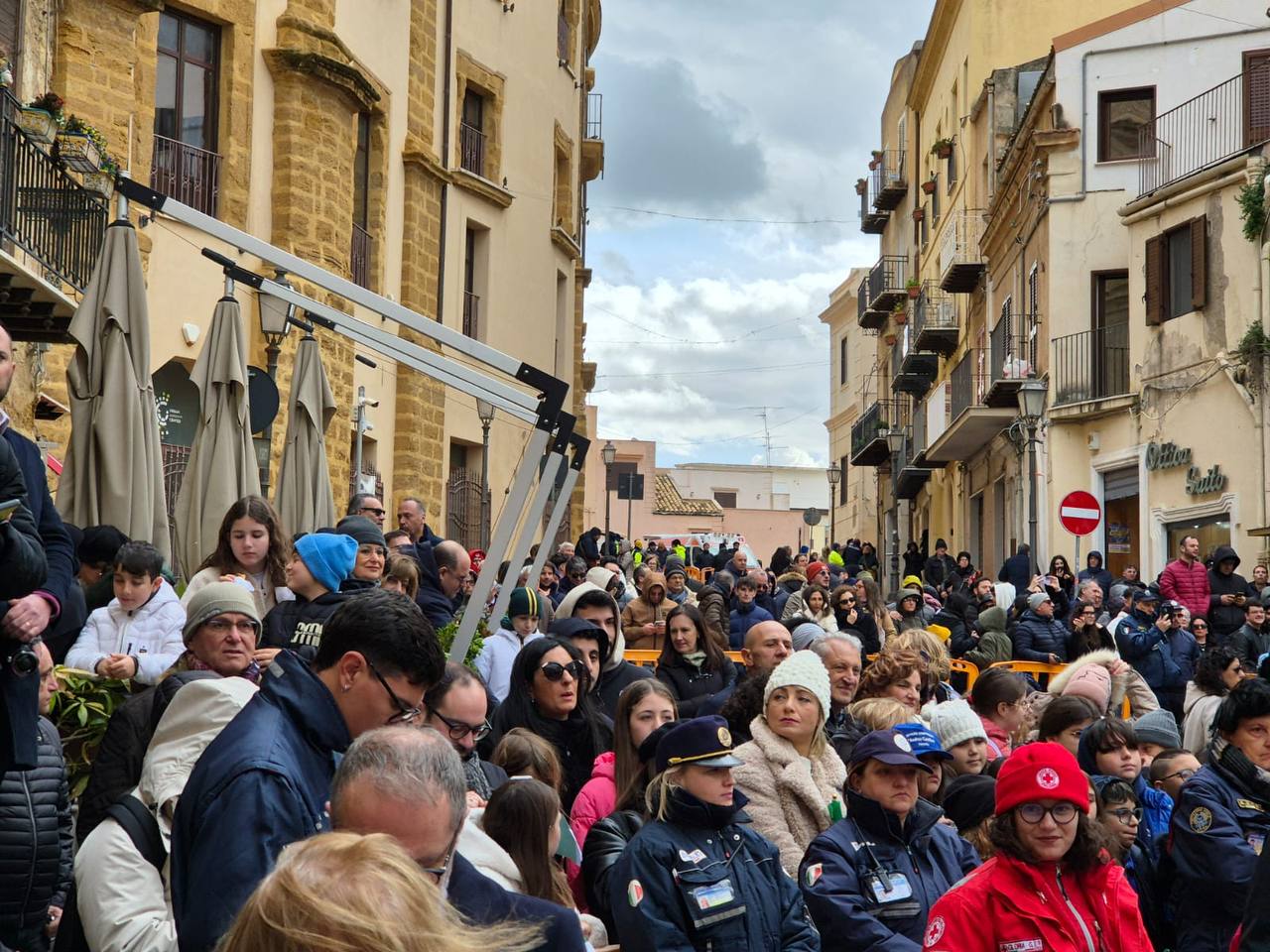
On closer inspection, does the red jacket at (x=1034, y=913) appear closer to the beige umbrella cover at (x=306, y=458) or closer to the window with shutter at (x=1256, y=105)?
the beige umbrella cover at (x=306, y=458)

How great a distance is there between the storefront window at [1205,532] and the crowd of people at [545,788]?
1510 cm

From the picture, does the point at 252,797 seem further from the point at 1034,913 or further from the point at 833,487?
the point at 833,487

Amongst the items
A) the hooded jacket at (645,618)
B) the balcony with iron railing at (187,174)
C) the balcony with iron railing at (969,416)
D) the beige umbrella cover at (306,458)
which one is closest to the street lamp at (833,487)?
the balcony with iron railing at (969,416)

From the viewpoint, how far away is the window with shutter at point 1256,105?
27.2 metres

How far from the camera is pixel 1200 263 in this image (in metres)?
25.9

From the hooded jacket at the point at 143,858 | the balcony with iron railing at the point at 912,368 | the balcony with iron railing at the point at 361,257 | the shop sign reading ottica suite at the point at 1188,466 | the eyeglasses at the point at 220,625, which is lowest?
the hooded jacket at the point at 143,858

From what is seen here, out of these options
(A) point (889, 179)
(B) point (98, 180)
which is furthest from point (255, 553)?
(A) point (889, 179)

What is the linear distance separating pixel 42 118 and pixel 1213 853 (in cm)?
1308

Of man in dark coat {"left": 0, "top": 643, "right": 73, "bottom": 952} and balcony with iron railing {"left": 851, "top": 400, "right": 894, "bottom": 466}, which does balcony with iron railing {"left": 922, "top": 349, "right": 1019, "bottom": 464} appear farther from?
man in dark coat {"left": 0, "top": 643, "right": 73, "bottom": 952}

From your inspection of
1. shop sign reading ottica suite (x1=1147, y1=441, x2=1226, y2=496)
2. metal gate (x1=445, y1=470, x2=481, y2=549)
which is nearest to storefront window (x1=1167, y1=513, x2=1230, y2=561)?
shop sign reading ottica suite (x1=1147, y1=441, x2=1226, y2=496)

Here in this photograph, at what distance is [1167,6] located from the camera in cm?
2991

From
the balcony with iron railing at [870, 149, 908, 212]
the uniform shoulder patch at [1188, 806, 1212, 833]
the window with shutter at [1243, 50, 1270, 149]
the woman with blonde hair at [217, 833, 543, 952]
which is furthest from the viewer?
the balcony with iron railing at [870, 149, 908, 212]

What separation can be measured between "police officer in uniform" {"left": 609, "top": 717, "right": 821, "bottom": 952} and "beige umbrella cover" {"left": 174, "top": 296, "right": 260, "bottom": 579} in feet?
21.3

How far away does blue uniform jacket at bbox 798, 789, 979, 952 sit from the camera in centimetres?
599
